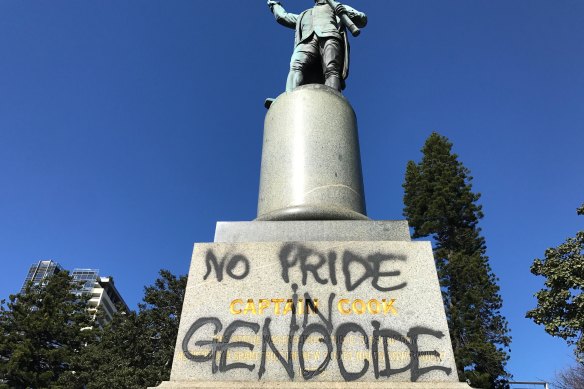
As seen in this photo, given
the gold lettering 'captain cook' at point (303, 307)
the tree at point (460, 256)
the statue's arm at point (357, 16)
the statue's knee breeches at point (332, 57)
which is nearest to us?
the gold lettering 'captain cook' at point (303, 307)

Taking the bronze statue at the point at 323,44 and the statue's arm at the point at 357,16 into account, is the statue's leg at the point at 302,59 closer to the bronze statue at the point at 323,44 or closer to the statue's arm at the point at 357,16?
the bronze statue at the point at 323,44

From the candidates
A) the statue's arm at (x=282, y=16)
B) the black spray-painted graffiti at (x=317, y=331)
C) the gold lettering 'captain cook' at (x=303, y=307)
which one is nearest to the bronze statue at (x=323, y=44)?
the statue's arm at (x=282, y=16)

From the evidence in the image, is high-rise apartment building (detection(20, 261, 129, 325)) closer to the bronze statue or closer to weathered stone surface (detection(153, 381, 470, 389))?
the bronze statue

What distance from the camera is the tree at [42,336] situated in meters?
23.5

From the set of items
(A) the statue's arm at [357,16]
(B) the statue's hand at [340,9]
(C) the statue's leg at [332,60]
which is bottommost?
(C) the statue's leg at [332,60]

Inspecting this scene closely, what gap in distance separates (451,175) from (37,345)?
2699 centimetres

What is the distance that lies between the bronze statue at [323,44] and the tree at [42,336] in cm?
2325

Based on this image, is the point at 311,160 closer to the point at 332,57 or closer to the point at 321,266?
the point at 321,266

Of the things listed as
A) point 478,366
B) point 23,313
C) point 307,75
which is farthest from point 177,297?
point 307,75

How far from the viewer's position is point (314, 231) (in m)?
4.21

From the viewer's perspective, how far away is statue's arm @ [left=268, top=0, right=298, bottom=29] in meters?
8.13

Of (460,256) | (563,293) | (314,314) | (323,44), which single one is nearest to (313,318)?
(314,314)

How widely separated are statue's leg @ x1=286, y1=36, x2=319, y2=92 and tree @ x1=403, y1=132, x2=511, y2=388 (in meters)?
16.5

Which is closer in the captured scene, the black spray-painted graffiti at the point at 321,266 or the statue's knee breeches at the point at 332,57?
the black spray-painted graffiti at the point at 321,266
